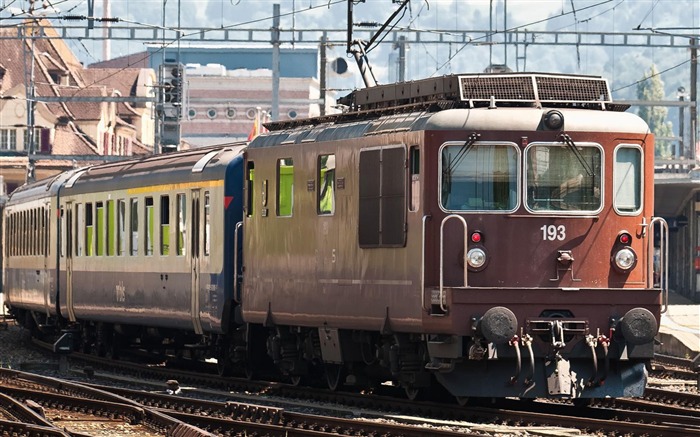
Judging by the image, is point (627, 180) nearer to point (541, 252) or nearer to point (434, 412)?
point (541, 252)

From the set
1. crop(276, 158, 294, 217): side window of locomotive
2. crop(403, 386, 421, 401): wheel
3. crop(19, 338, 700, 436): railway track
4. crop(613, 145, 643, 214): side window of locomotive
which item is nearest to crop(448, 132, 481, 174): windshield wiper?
crop(613, 145, 643, 214): side window of locomotive

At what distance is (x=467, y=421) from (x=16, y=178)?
237 feet

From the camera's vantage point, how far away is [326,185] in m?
18.7

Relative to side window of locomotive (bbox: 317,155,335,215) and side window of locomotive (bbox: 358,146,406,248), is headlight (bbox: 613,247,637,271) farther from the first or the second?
side window of locomotive (bbox: 317,155,335,215)

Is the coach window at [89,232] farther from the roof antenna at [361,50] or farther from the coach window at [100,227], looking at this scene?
the roof antenna at [361,50]

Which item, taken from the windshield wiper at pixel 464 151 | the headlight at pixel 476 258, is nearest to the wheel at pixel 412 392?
the headlight at pixel 476 258

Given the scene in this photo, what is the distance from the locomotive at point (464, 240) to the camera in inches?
637

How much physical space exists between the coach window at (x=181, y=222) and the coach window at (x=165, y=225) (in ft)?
1.39

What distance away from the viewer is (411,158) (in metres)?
16.8

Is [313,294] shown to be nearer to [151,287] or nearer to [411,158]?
[411,158]

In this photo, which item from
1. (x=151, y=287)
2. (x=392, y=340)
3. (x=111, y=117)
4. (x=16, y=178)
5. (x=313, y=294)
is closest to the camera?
(x=392, y=340)

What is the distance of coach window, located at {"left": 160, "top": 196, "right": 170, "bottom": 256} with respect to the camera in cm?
2453

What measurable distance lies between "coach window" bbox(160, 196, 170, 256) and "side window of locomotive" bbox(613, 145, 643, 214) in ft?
31.3

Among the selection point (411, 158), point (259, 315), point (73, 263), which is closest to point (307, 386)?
point (259, 315)
